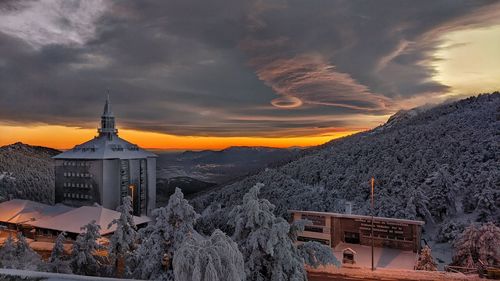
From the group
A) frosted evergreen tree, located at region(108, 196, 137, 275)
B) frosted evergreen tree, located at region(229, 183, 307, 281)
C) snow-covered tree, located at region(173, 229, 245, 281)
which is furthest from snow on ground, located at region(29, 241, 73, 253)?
snow-covered tree, located at region(173, 229, 245, 281)

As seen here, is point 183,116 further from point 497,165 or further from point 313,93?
point 497,165

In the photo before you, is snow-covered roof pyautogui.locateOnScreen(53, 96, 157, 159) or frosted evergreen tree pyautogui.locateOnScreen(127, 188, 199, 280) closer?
frosted evergreen tree pyautogui.locateOnScreen(127, 188, 199, 280)

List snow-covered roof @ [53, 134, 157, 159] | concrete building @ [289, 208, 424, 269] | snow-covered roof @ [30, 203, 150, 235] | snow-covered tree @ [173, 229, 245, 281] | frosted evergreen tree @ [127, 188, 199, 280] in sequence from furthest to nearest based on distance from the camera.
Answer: snow-covered roof @ [53, 134, 157, 159] < snow-covered roof @ [30, 203, 150, 235] < concrete building @ [289, 208, 424, 269] < frosted evergreen tree @ [127, 188, 199, 280] < snow-covered tree @ [173, 229, 245, 281]

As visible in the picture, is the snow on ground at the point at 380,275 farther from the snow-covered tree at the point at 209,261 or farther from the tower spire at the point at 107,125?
the tower spire at the point at 107,125

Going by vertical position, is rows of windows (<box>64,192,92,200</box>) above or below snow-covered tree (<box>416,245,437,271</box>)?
above

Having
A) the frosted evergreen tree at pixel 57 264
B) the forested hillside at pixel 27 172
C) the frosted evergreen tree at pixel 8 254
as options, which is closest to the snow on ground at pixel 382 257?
the frosted evergreen tree at pixel 57 264

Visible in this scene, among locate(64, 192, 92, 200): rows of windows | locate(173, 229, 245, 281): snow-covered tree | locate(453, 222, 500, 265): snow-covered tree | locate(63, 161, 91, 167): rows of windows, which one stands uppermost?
locate(63, 161, 91, 167): rows of windows

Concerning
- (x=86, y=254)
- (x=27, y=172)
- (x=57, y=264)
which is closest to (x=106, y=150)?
(x=86, y=254)

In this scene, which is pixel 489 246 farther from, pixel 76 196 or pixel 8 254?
pixel 76 196

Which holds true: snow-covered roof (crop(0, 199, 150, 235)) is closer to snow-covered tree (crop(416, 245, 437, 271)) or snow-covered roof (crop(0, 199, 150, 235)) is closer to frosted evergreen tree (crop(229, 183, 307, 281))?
frosted evergreen tree (crop(229, 183, 307, 281))
